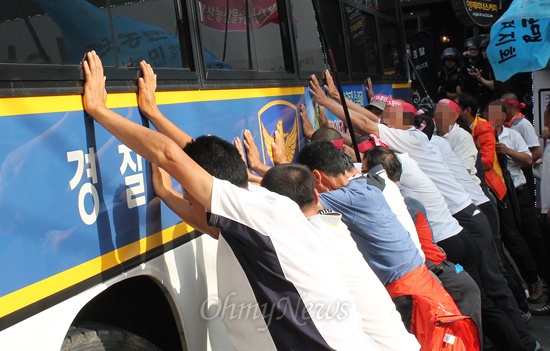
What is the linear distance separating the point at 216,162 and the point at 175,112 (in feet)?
1.61

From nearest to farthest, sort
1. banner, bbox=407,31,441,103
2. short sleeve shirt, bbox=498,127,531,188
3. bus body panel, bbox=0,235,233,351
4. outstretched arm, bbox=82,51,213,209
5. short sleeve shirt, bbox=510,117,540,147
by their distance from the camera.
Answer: bus body panel, bbox=0,235,233,351 → outstretched arm, bbox=82,51,213,209 → short sleeve shirt, bbox=498,127,531,188 → short sleeve shirt, bbox=510,117,540,147 → banner, bbox=407,31,441,103

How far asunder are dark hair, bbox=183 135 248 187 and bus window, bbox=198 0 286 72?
0.75 metres

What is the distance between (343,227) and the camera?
2514 millimetres

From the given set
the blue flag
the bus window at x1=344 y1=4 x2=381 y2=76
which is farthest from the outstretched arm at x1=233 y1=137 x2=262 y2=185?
the blue flag

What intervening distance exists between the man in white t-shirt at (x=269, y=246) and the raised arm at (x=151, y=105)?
0.76ft

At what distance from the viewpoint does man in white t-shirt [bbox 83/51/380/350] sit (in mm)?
2043

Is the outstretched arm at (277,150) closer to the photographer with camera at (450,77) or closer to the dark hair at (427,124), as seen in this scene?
the dark hair at (427,124)

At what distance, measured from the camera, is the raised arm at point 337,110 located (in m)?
4.18

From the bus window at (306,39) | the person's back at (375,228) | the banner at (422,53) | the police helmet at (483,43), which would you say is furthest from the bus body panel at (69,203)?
the police helmet at (483,43)

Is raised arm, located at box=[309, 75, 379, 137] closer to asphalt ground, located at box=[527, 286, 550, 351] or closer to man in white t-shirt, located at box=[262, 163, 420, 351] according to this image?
man in white t-shirt, located at box=[262, 163, 420, 351]

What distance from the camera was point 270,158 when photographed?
3473mm

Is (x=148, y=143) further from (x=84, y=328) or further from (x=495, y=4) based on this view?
(x=495, y=4)

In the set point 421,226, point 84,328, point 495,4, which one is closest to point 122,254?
point 84,328

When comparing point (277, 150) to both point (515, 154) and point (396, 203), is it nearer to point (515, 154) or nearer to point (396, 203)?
point (396, 203)
